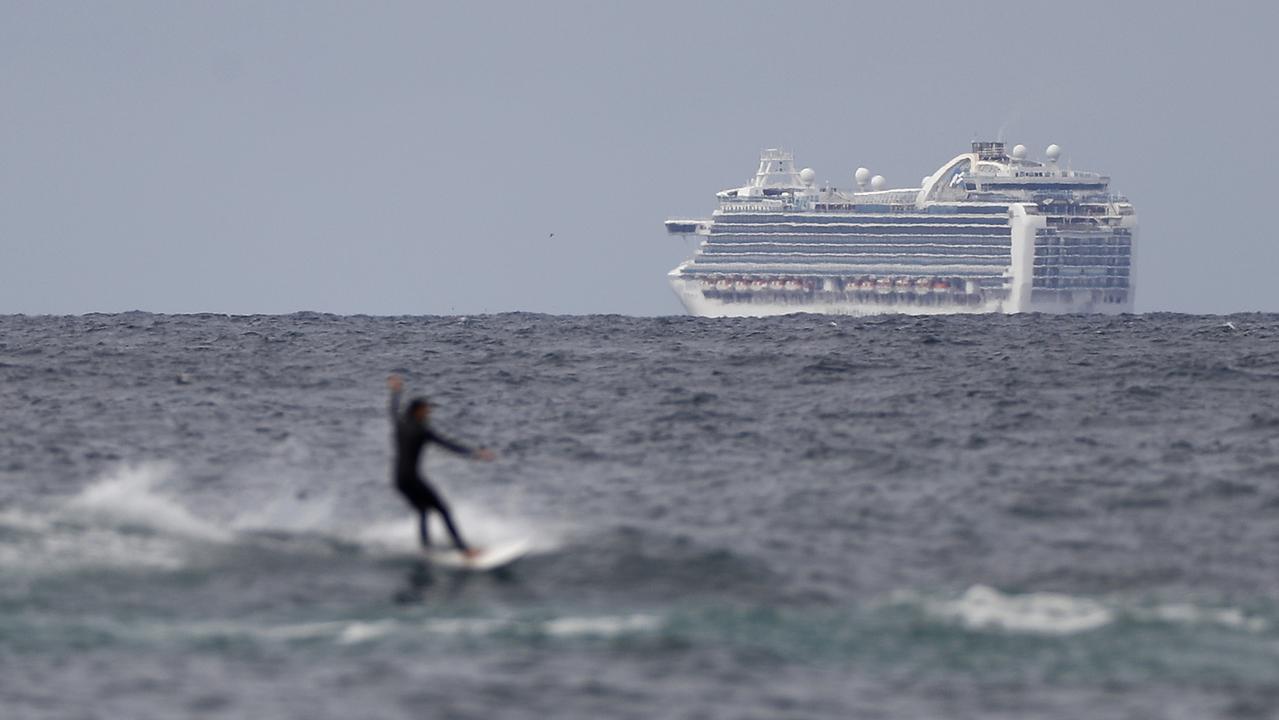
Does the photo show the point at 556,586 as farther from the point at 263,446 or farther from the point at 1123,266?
the point at 1123,266

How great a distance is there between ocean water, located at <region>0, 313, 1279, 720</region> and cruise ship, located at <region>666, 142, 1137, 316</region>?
448 ft

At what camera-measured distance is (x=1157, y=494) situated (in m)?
21.4

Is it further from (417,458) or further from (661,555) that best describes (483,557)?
(661,555)

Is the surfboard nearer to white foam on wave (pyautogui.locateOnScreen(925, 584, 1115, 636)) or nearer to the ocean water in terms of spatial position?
the ocean water

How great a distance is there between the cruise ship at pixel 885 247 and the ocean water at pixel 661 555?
136566mm

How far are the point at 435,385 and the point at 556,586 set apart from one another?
21.3 metres

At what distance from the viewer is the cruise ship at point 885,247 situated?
564 ft

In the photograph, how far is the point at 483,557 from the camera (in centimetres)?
1753

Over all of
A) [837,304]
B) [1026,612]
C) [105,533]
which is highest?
[837,304]

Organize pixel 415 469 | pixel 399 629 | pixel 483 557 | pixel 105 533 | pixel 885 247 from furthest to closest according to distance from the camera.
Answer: pixel 885 247 → pixel 105 533 → pixel 415 469 → pixel 483 557 → pixel 399 629

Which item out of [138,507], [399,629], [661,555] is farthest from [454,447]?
[138,507]

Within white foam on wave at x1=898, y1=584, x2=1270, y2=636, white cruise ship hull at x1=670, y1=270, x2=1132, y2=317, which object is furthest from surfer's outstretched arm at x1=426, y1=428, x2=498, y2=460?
white cruise ship hull at x1=670, y1=270, x2=1132, y2=317

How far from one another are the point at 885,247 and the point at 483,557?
157 m

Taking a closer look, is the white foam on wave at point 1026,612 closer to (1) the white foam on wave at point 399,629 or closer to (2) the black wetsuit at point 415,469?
(1) the white foam on wave at point 399,629
